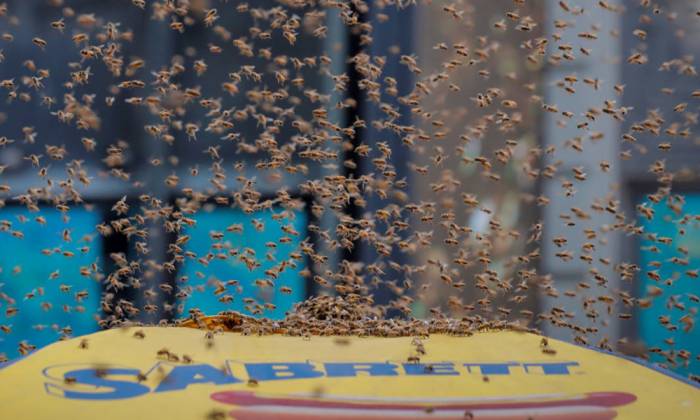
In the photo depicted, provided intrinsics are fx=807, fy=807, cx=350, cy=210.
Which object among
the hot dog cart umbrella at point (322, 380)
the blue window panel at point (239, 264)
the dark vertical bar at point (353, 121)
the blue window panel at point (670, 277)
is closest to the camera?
the hot dog cart umbrella at point (322, 380)

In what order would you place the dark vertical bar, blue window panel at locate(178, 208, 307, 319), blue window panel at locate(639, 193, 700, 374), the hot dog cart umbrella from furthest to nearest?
1. blue window panel at locate(178, 208, 307, 319)
2. the dark vertical bar
3. blue window panel at locate(639, 193, 700, 374)
4. the hot dog cart umbrella

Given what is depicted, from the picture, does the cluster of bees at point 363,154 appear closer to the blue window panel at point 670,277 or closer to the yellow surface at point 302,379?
the blue window panel at point 670,277

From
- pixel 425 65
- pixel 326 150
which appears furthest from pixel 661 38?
pixel 326 150

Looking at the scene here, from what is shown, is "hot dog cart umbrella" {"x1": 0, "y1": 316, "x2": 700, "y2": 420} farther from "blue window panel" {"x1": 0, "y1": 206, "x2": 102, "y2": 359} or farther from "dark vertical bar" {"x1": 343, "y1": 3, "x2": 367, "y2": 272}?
"blue window panel" {"x1": 0, "y1": 206, "x2": 102, "y2": 359}

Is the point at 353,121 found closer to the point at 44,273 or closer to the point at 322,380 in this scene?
the point at 44,273

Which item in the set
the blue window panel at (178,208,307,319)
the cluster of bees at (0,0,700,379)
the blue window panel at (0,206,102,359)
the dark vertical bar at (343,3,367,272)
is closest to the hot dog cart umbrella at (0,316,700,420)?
the cluster of bees at (0,0,700,379)

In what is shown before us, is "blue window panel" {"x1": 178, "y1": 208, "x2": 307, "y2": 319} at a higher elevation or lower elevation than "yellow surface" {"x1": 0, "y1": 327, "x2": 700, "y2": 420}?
higher

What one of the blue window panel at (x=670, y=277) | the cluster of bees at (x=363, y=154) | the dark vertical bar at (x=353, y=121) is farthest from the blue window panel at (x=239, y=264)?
the blue window panel at (x=670, y=277)
